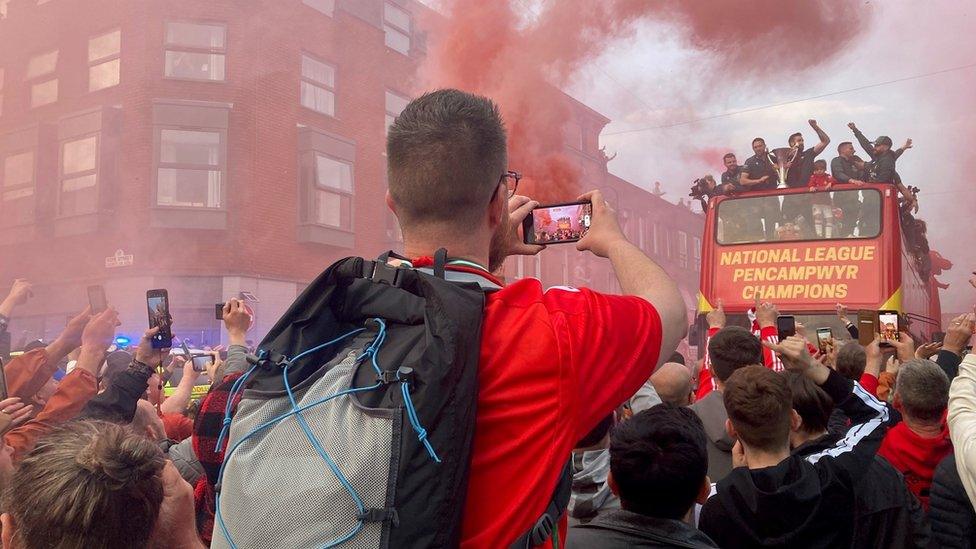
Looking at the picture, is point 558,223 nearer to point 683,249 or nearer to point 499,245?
point 499,245

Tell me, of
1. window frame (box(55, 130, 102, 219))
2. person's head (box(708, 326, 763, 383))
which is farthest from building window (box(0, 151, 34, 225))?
person's head (box(708, 326, 763, 383))

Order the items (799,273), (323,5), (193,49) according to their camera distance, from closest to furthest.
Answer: (799,273), (193,49), (323,5)

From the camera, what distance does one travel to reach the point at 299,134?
1619 centimetres

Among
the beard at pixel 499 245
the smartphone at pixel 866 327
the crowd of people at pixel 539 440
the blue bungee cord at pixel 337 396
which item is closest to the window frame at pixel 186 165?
the crowd of people at pixel 539 440

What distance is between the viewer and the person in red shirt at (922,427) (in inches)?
132

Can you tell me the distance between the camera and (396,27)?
711 inches

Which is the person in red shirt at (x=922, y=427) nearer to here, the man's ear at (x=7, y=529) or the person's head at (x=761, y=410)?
the person's head at (x=761, y=410)

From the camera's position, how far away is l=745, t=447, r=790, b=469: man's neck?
2.48 metres

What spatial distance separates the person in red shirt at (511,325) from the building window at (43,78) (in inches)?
679

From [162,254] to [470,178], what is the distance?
14.8 m

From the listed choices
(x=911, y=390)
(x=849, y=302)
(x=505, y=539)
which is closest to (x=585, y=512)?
(x=505, y=539)

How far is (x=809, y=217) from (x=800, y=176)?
0.66 metres

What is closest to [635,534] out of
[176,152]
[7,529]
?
[7,529]

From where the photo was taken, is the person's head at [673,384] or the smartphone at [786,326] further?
the smartphone at [786,326]
